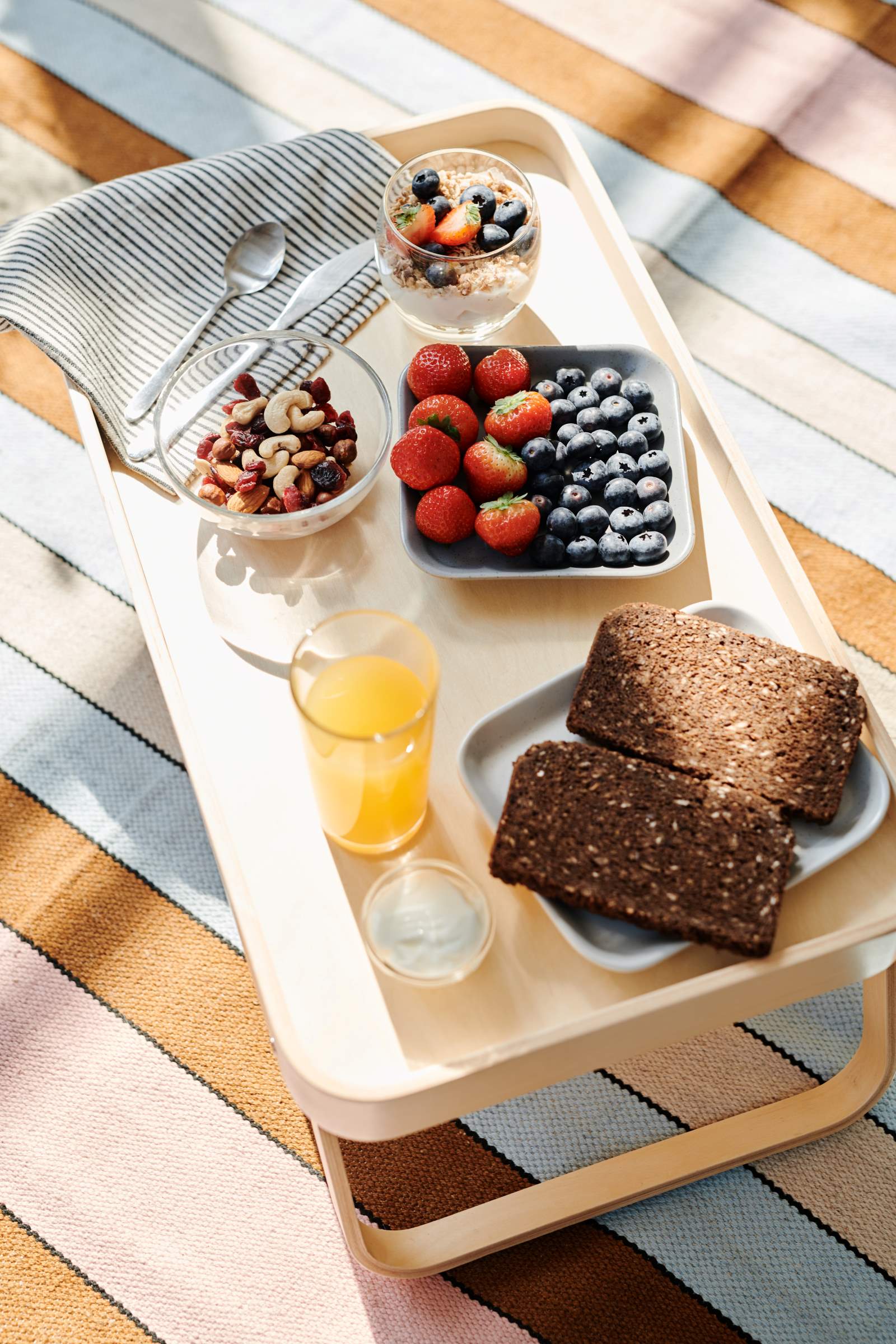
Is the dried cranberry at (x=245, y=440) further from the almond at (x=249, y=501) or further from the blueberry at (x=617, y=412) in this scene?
the blueberry at (x=617, y=412)

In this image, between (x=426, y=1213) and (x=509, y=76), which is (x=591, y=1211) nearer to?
(x=426, y=1213)

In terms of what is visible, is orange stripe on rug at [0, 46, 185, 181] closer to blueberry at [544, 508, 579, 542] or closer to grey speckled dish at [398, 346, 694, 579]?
grey speckled dish at [398, 346, 694, 579]

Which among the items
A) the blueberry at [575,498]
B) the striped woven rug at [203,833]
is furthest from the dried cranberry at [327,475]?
the striped woven rug at [203,833]

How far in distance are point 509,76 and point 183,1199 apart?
2144 mm

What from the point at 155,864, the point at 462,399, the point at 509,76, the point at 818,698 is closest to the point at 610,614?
the point at 818,698

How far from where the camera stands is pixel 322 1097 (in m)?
0.85

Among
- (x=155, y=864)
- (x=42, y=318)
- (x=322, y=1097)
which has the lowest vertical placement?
(x=155, y=864)

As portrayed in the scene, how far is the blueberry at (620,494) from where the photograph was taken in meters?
1.09

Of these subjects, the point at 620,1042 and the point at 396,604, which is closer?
the point at 620,1042

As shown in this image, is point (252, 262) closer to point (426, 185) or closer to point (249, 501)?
point (426, 185)

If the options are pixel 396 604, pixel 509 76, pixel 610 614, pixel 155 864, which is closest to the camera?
pixel 610 614

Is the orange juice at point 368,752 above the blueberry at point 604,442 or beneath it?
above

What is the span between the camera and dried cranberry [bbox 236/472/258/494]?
107 cm

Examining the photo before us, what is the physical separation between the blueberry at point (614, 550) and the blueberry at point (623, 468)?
7cm
